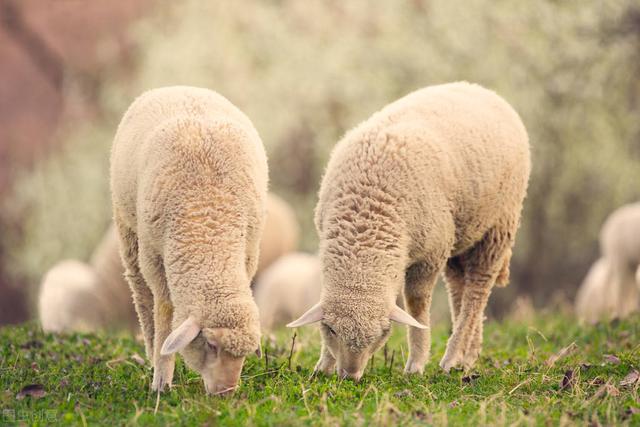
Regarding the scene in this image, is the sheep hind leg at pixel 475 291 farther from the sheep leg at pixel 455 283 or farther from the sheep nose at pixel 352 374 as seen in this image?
the sheep nose at pixel 352 374

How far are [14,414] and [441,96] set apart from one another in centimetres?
369

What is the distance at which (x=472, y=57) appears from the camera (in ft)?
51.6

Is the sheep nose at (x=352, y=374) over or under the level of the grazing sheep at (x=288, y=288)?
over

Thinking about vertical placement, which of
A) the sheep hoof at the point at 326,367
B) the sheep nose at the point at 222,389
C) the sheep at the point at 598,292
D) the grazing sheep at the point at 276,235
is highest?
the sheep nose at the point at 222,389

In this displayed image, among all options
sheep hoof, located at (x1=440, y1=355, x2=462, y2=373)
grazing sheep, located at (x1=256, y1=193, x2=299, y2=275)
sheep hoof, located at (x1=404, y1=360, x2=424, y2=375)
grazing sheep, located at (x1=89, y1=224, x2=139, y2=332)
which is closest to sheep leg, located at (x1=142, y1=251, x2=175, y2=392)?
sheep hoof, located at (x1=404, y1=360, x2=424, y2=375)

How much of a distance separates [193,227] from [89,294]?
8.20m

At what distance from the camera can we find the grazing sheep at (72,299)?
→ 40.6 feet

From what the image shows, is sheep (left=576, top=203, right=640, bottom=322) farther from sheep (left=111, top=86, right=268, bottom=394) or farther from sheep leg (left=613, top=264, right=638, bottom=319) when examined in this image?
sheep (left=111, top=86, right=268, bottom=394)

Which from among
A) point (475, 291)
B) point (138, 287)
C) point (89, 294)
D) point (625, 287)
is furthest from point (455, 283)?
point (89, 294)

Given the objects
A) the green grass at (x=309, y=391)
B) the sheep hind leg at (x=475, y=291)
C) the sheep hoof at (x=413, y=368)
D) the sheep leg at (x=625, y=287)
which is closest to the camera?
the green grass at (x=309, y=391)

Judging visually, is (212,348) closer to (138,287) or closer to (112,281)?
(138,287)

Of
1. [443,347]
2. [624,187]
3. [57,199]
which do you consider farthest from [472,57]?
[443,347]

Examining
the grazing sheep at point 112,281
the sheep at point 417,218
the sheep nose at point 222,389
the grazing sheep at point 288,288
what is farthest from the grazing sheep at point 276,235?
the sheep nose at point 222,389

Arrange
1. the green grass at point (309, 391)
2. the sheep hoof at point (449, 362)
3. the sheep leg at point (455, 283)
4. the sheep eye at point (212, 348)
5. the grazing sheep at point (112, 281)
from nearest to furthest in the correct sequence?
the green grass at point (309, 391) < the sheep eye at point (212, 348) < the sheep hoof at point (449, 362) < the sheep leg at point (455, 283) < the grazing sheep at point (112, 281)
